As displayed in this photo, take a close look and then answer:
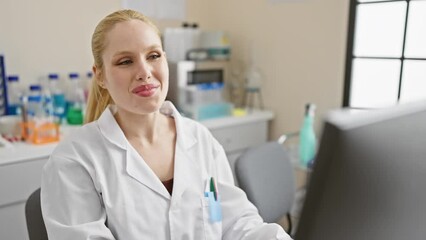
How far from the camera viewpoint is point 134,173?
3.63 feet

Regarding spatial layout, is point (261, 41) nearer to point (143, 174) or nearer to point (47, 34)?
point (47, 34)

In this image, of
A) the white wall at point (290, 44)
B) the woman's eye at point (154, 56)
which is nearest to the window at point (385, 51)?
the white wall at point (290, 44)

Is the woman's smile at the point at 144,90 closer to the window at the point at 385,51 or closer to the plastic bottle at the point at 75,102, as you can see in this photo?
the plastic bottle at the point at 75,102

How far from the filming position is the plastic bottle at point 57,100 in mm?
2258

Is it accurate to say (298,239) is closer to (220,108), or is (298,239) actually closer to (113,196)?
(113,196)

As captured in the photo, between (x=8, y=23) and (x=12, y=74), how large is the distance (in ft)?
0.93

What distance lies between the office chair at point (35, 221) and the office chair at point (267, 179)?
2.53 feet

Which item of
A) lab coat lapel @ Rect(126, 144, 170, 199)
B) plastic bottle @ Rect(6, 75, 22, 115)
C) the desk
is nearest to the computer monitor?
lab coat lapel @ Rect(126, 144, 170, 199)

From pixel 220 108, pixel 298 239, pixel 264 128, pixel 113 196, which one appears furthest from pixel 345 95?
pixel 298 239

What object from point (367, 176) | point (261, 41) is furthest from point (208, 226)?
point (261, 41)

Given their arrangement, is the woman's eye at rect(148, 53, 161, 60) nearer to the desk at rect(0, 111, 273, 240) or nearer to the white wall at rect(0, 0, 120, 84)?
the desk at rect(0, 111, 273, 240)

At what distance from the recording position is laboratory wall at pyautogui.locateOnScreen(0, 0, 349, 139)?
2.24 metres

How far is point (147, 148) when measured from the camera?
1.20m


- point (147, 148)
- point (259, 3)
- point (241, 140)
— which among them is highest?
point (259, 3)
